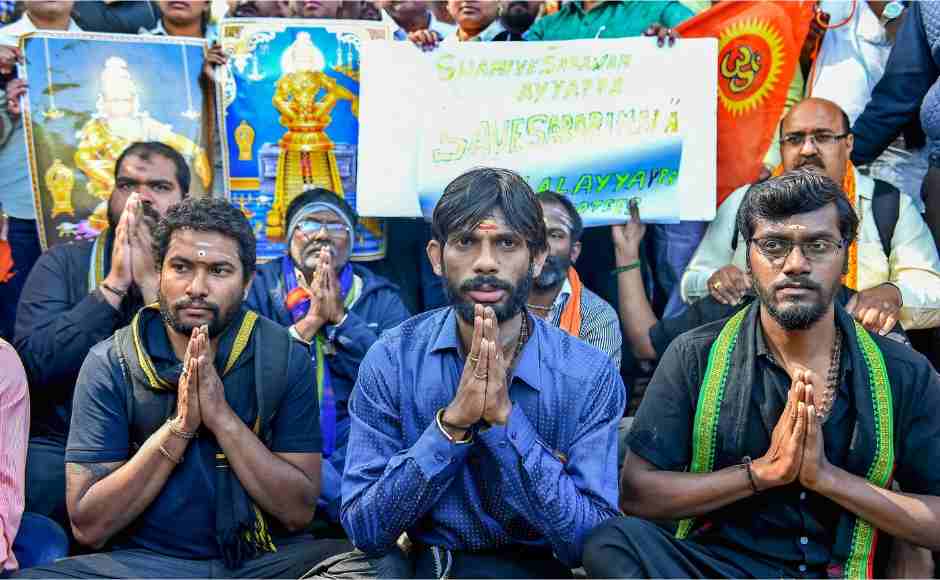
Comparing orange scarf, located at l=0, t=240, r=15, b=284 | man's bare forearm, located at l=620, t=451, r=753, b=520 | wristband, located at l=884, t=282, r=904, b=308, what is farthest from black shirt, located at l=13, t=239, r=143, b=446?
wristband, located at l=884, t=282, r=904, b=308

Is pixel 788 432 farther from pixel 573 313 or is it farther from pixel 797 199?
pixel 573 313

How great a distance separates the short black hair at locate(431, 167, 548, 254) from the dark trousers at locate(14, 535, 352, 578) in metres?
1.33

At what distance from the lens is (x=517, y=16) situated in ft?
23.0

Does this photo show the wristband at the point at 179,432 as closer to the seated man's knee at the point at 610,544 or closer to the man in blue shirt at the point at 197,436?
the man in blue shirt at the point at 197,436

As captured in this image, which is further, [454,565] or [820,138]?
[820,138]

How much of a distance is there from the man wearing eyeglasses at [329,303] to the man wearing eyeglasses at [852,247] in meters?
1.60

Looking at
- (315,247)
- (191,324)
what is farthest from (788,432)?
(315,247)

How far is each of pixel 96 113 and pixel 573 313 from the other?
292 centimetres

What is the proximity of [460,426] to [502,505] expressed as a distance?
1.22 feet

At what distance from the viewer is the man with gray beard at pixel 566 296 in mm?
5469

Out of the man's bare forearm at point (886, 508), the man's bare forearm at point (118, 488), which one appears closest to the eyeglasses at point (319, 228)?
the man's bare forearm at point (118, 488)

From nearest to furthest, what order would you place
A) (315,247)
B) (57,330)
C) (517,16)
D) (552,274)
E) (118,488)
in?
(118,488) < (57,330) < (552,274) < (315,247) < (517,16)

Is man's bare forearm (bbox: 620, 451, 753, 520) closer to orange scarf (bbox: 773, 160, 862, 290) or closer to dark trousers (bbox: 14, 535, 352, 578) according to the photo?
dark trousers (bbox: 14, 535, 352, 578)

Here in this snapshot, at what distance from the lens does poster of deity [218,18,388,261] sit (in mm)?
6375
